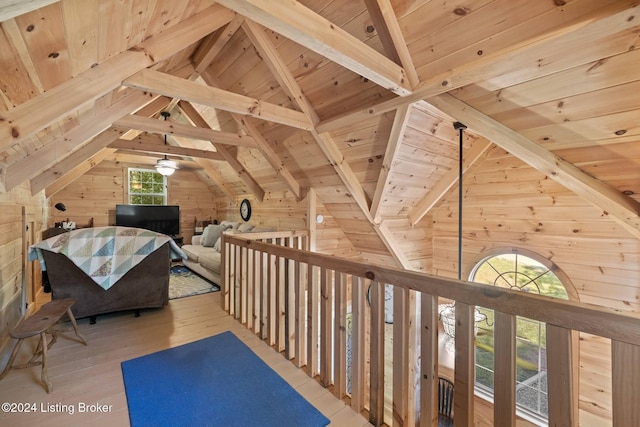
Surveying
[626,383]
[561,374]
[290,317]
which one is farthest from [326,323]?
[626,383]

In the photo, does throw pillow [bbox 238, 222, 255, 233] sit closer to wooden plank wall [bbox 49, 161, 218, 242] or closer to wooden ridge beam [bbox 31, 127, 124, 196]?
wooden ridge beam [bbox 31, 127, 124, 196]

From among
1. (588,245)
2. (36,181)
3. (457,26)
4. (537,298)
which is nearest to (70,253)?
(36,181)

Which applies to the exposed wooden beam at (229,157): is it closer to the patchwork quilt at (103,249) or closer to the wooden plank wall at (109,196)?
the patchwork quilt at (103,249)

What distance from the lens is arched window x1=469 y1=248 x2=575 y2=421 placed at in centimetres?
336

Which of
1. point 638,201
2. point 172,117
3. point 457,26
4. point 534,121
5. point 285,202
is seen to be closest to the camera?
point 457,26

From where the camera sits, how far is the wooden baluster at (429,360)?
130 centimetres

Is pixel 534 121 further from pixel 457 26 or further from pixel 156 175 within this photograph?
pixel 156 175

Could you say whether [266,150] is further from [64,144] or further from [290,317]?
[290,317]

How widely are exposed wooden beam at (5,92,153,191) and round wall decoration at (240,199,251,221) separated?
11.1 feet

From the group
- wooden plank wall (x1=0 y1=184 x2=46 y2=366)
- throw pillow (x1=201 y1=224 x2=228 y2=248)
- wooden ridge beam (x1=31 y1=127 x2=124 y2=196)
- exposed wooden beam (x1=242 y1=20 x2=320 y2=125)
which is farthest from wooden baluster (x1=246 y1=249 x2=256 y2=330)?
throw pillow (x1=201 y1=224 x2=228 y2=248)

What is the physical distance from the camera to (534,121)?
2.08 meters

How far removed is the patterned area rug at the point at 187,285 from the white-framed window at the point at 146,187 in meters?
2.54

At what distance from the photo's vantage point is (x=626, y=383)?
82cm

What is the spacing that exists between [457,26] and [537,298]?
5.65ft
